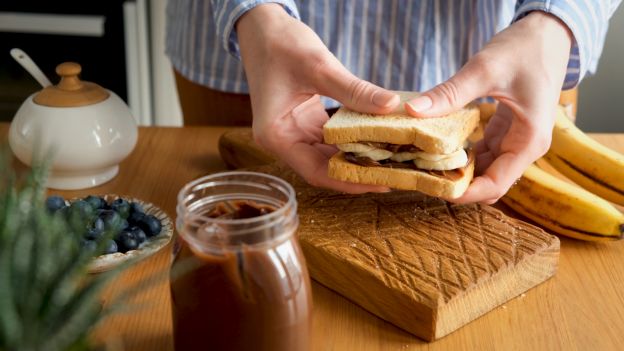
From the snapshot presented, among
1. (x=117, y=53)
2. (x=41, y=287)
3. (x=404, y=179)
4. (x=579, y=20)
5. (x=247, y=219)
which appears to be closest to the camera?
(x=41, y=287)

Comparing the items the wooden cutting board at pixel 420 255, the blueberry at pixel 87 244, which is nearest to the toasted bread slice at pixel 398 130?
the wooden cutting board at pixel 420 255

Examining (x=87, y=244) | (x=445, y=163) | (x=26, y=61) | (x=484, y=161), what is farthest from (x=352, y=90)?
(x=26, y=61)

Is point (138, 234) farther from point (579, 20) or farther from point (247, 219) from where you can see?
point (579, 20)

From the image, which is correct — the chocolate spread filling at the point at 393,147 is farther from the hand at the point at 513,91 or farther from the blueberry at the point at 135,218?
the blueberry at the point at 135,218

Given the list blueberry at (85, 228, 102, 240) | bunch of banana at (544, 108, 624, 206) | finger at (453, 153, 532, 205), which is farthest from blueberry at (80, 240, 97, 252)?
bunch of banana at (544, 108, 624, 206)

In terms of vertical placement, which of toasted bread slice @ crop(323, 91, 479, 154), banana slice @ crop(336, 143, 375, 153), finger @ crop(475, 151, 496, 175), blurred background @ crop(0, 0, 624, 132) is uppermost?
toasted bread slice @ crop(323, 91, 479, 154)

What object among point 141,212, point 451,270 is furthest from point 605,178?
point 141,212

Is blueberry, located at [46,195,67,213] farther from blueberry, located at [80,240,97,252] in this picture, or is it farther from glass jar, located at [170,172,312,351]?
glass jar, located at [170,172,312,351]
